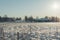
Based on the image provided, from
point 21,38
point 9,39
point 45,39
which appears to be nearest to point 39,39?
point 45,39

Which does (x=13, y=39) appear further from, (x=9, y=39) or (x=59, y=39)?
(x=59, y=39)

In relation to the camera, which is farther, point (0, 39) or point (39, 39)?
point (39, 39)

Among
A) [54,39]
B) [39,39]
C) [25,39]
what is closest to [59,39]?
[54,39]

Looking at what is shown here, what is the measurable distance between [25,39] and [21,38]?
341 millimetres

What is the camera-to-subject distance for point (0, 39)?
480 inches

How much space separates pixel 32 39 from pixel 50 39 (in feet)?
4.75

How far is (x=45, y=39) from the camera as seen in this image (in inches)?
536

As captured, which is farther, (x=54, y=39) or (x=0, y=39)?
(x=54, y=39)

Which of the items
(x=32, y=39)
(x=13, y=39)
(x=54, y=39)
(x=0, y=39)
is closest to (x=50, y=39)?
(x=54, y=39)

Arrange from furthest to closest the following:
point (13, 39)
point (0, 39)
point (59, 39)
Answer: point (59, 39), point (13, 39), point (0, 39)

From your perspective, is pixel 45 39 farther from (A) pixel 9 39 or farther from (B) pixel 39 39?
(A) pixel 9 39

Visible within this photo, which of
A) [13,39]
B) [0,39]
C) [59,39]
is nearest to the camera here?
[0,39]

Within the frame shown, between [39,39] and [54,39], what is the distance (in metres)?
1.15

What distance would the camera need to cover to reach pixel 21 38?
1347cm
